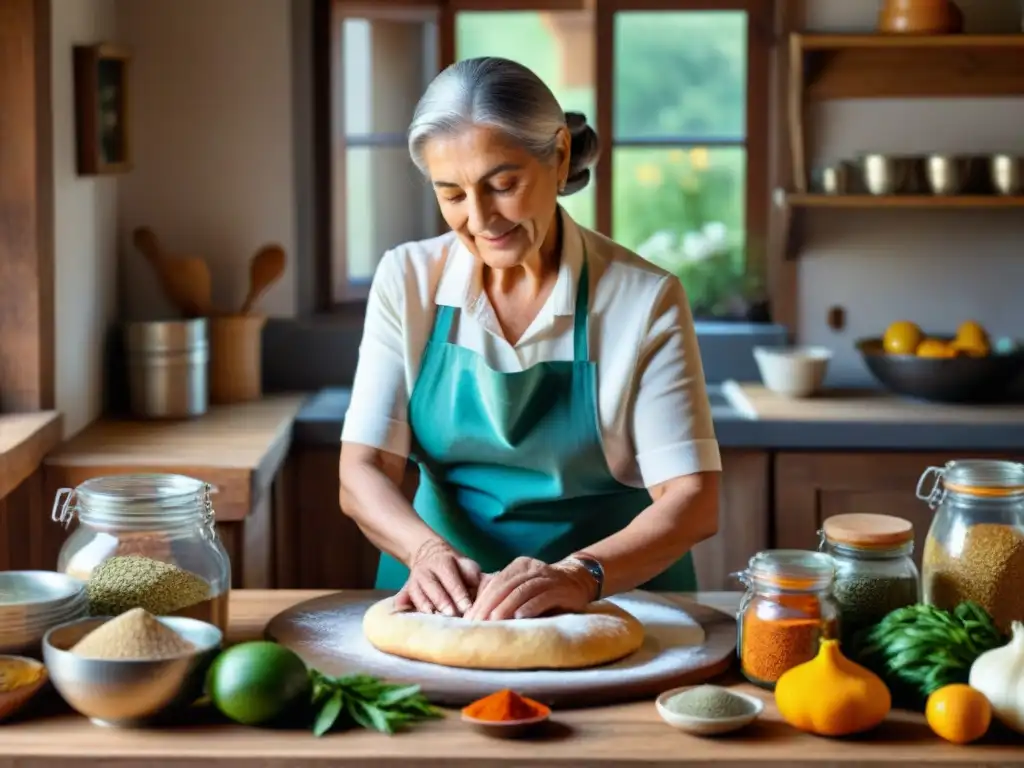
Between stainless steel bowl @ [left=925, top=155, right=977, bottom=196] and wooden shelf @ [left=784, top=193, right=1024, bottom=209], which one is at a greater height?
stainless steel bowl @ [left=925, top=155, right=977, bottom=196]

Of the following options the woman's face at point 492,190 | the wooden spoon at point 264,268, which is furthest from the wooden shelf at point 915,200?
the woman's face at point 492,190

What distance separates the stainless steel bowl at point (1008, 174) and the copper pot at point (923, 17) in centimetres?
32

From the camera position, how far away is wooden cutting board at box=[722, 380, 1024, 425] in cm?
328

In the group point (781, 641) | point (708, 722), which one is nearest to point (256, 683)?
point (708, 722)

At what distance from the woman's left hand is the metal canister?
1.74 metres

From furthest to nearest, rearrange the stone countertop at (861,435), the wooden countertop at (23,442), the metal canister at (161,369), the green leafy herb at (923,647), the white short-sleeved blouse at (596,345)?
1. the metal canister at (161,369)
2. the stone countertop at (861,435)
3. the wooden countertop at (23,442)
4. the white short-sleeved blouse at (596,345)
5. the green leafy herb at (923,647)

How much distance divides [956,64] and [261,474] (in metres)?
2.00

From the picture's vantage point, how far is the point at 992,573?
1641 mm

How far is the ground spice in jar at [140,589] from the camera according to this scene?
1.62 m

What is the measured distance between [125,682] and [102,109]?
215 centimetres

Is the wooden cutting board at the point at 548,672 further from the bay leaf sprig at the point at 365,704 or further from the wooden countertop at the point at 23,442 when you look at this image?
the wooden countertop at the point at 23,442

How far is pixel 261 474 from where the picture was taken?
9.41 feet

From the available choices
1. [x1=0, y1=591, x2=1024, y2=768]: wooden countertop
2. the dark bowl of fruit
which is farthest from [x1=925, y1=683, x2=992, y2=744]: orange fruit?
the dark bowl of fruit

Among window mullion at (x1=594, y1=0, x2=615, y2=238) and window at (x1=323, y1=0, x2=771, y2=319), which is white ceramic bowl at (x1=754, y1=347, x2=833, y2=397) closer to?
window at (x1=323, y1=0, x2=771, y2=319)
